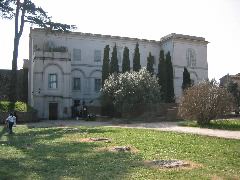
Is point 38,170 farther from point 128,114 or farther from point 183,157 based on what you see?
point 128,114

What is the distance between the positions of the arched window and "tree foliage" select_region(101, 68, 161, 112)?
18499mm

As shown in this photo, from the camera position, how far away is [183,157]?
43.2 feet

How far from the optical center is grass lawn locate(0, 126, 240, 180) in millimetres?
10508

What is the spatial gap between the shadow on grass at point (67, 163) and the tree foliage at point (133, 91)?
76.6 ft

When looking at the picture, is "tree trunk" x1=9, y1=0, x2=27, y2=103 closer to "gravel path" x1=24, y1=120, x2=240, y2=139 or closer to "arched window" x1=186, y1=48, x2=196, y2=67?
"gravel path" x1=24, y1=120, x2=240, y2=139

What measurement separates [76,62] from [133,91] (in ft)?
52.6

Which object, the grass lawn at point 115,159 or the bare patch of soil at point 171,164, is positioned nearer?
the grass lawn at point 115,159

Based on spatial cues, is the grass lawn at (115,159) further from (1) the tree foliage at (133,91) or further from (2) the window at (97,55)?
(2) the window at (97,55)

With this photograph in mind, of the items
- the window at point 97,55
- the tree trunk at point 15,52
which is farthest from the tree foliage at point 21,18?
the window at point 97,55

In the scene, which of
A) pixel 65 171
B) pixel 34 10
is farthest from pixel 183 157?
pixel 34 10

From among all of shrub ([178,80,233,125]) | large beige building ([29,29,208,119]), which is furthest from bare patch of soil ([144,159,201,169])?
large beige building ([29,29,208,119])

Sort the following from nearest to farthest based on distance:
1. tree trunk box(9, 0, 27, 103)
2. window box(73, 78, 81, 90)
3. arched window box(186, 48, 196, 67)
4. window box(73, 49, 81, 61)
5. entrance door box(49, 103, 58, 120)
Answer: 1. tree trunk box(9, 0, 27, 103)
2. entrance door box(49, 103, 58, 120)
3. window box(73, 78, 81, 90)
4. window box(73, 49, 81, 61)
5. arched window box(186, 48, 196, 67)

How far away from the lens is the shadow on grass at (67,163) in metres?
10.7

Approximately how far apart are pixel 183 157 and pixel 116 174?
348 centimetres
